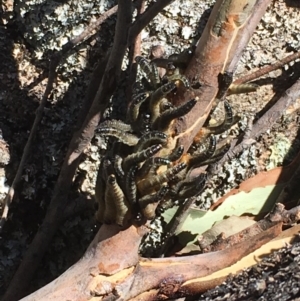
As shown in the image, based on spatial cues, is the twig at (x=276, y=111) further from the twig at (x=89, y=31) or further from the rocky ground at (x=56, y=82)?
the twig at (x=89, y=31)

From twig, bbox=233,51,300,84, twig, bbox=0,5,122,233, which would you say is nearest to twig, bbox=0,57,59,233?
twig, bbox=0,5,122,233

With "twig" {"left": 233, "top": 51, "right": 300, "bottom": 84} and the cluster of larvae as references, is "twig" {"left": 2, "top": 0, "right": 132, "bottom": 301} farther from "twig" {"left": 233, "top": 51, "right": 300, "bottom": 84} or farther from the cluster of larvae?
"twig" {"left": 233, "top": 51, "right": 300, "bottom": 84}

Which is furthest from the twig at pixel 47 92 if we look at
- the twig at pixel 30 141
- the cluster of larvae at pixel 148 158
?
the cluster of larvae at pixel 148 158

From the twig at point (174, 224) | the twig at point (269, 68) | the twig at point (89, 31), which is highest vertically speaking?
the twig at point (89, 31)

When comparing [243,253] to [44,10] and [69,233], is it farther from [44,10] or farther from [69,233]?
[44,10]

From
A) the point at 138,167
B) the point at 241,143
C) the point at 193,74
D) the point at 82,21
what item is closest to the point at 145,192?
the point at 138,167
